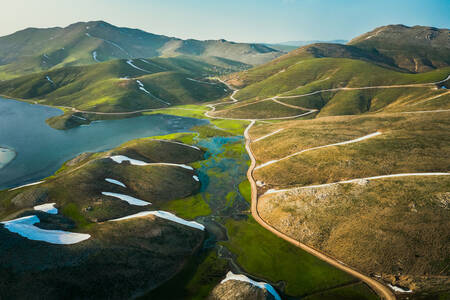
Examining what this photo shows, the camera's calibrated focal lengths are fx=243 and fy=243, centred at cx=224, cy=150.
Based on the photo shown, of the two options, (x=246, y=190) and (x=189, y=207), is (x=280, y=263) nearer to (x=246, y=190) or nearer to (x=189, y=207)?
(x=189, y=207)

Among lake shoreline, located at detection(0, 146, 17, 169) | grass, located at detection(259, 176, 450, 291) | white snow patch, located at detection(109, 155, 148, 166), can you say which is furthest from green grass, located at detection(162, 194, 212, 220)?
lake shoreline, located at detection(0, 146, 17, 169)

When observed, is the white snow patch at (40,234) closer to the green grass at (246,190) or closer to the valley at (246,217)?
the valley at (246,217)

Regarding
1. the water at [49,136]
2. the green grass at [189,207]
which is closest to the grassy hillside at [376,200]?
the green grass at [189,207]

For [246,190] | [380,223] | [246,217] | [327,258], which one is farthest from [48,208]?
[380,223]

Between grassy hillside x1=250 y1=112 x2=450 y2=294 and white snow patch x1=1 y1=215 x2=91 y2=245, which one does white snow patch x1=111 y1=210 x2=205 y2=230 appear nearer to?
white snow patch x1=1 y1=215 x2=91 y2=245

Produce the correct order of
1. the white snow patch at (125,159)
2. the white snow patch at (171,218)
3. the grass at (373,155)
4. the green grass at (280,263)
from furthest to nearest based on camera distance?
the white snow patch at (125,159), the grass at (373,155), the white snow patch at (171,218), the green grass at (280,263)
